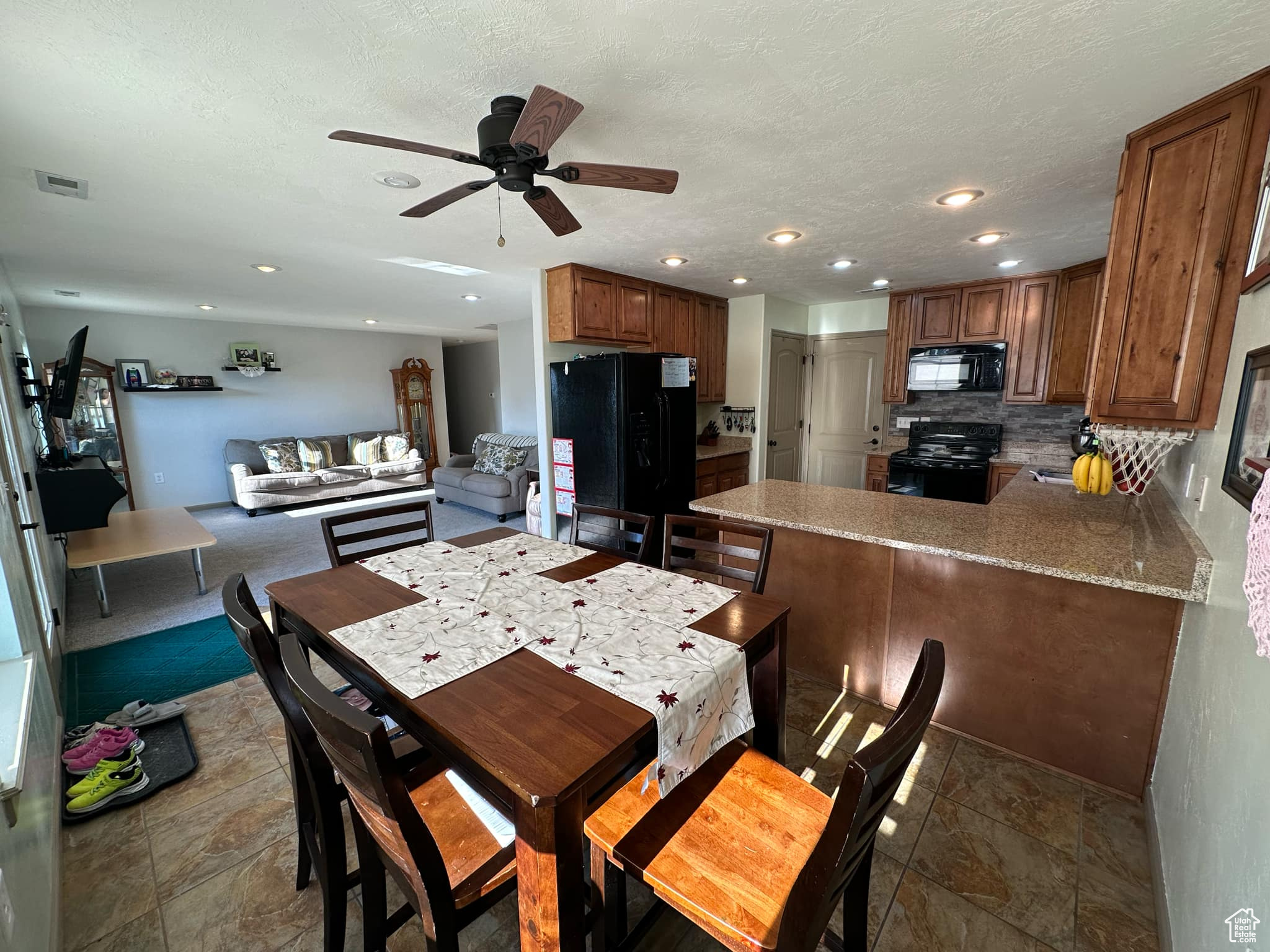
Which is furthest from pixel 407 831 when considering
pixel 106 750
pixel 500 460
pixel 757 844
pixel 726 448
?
pixel 500 460

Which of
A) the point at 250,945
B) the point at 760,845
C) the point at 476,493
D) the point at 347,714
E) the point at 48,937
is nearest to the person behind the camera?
the point at 347,714

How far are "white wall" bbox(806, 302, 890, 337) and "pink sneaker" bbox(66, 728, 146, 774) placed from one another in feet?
18.5

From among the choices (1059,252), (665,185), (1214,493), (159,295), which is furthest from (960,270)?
(159,295)

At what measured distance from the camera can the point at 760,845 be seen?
103 centimetres

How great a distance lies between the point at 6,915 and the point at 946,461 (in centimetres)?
518

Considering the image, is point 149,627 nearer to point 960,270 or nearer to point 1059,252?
point 960,270

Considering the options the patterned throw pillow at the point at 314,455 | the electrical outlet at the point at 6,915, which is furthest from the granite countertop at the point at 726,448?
the patterned throw pillow at the point at 314,455

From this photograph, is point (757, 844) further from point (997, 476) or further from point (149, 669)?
point (997, 476)

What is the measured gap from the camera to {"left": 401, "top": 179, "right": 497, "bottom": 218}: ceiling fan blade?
5.20 feet

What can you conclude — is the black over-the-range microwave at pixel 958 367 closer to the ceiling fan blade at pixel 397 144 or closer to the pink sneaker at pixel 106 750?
the ceiling fan blade at pixel 397 144

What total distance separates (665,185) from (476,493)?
4920 millimetres

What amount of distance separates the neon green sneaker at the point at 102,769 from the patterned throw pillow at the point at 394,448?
5.61 meters

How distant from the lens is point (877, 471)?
4.69 m

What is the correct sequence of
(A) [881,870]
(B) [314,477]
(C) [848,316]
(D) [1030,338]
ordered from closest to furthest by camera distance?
1. (A) [881,870]
2. (D) [1030,338]
3. (C) [848,316]
4. (B) [314,477]
